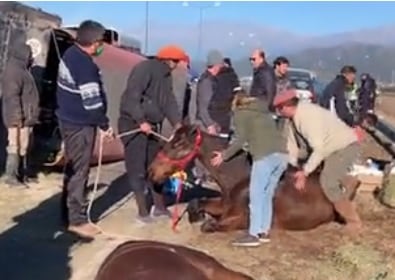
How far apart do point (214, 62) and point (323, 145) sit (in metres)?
4.53

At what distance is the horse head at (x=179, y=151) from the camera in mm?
10078

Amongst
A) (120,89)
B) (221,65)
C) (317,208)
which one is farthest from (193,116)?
(317,208)

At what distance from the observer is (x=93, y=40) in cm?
930

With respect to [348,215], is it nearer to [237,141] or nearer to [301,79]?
[237,141]

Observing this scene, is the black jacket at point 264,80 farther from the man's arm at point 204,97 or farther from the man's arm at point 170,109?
the man's arm at point 170,109

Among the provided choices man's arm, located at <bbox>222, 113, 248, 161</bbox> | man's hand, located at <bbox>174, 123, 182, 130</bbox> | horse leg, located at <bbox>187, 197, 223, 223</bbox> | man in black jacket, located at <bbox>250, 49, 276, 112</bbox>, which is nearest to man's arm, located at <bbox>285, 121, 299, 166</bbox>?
man's arm, located at <bbox>222, 113, 248, 161</bbox>

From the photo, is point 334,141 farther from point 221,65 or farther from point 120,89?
point 120,89

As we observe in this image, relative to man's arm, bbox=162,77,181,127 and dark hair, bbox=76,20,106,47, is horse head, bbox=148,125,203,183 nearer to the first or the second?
man's arm, bbox=162,77,181,127

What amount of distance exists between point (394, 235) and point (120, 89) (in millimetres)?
7438

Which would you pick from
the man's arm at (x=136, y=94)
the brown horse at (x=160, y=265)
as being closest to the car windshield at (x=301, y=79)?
the man's arm at (x=136, y=94)

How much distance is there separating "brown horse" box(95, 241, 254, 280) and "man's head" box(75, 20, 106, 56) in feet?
13.4

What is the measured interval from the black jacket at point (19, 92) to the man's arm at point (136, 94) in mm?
2702

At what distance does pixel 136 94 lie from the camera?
10.2 metres

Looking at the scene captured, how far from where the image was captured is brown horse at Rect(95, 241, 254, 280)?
5297 millimetres
